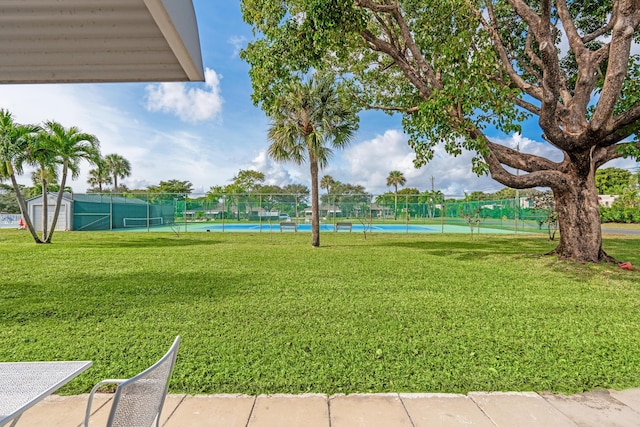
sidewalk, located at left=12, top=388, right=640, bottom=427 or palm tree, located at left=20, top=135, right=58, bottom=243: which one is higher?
palm tree, located at left=20, top=135, right=58, bottom=243

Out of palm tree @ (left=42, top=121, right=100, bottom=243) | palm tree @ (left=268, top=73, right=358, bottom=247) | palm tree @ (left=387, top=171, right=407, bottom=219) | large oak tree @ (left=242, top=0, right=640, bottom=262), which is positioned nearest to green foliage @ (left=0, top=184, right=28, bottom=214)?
palm tree @ (left=42, top=121, right=100, bottom=243)

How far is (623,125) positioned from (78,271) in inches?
450

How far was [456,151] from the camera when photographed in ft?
25.0

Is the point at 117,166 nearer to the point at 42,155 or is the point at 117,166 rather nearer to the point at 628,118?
the point at 42,155

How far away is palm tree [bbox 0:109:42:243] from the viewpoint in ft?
40.1

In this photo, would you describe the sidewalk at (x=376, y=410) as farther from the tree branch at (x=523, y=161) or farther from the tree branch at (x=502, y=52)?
the tree branch at (x=502, y=52)

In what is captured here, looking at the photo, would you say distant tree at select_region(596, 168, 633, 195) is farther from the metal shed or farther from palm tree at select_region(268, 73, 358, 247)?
the metal shed

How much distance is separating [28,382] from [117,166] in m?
52.1

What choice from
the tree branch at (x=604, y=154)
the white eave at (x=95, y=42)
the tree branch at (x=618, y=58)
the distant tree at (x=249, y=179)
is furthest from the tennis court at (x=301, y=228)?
the distant tree at (x=249, y=179)

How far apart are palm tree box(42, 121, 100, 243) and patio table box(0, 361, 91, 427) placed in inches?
556

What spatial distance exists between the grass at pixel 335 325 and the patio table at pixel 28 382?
3.41 feet

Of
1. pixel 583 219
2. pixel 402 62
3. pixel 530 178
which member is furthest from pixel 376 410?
pixel 402 62

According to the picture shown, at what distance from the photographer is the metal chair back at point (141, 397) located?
0.97m

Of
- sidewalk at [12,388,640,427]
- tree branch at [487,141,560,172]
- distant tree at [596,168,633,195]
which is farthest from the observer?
distant tree at [596,168,633,195]
